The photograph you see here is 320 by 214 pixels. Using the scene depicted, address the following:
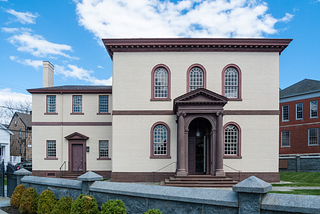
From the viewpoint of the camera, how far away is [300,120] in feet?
101

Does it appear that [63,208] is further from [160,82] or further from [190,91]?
[160,82]

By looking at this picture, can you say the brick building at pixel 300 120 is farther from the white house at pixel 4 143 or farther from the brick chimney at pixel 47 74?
the white house at pixel 4 143

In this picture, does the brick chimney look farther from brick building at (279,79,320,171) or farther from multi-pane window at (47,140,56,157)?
brick building at (279,79,320,171)

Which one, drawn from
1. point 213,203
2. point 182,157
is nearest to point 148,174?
point 182,157

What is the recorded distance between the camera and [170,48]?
17.8 meters

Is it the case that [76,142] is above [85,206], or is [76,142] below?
above

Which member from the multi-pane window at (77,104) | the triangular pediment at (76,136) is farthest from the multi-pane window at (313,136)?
the multi-pane window at (77,104)

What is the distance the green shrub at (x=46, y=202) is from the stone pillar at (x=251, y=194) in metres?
6.84

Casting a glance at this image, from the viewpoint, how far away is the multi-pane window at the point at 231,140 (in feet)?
57.0

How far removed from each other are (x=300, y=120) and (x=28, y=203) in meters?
31.0

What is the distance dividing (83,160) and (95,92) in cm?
581

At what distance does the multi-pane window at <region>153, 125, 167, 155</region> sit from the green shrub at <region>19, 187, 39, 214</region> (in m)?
8.91

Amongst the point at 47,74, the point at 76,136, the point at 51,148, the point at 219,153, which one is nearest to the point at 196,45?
the point at 219,153

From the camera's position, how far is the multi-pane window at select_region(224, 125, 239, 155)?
57.0ft
